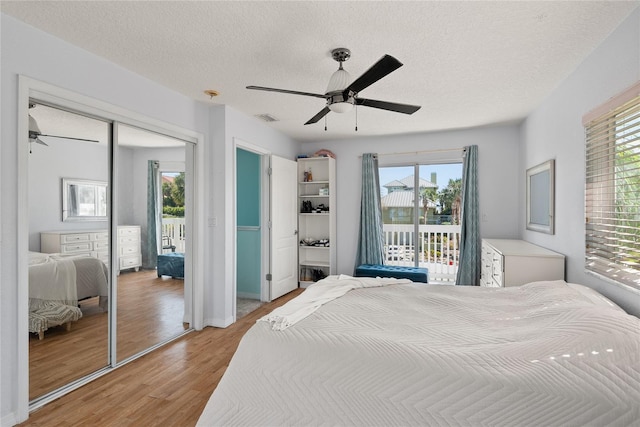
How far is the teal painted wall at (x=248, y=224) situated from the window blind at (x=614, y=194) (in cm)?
379

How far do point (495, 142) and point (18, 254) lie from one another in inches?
209

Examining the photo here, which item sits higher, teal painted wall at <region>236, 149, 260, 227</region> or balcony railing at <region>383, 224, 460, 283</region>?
teal painted wall at <region>236, 149, 260, 227</region>

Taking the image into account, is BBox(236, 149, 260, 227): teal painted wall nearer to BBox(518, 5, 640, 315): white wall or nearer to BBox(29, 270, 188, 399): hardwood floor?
BBox(29, 270, 188, 399): hardwood floor

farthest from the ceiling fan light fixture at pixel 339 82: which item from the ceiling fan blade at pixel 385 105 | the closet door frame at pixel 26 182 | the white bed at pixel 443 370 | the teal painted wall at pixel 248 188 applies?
the teal painted wall at pixel 248 188

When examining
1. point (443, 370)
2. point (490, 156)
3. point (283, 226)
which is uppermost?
point (490, 156)

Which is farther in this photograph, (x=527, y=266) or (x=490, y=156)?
(x=490, y=156)

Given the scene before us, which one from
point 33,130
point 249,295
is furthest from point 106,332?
point 249,295

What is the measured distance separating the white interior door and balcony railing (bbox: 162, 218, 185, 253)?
4.50 ft

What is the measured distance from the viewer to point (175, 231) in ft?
11.1

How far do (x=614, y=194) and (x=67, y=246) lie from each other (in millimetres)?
3821

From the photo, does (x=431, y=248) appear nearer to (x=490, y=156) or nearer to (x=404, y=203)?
(x=404, y=203)

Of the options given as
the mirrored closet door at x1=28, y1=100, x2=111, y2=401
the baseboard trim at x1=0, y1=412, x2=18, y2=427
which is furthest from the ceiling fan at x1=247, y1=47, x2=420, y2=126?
the baseboard trim at x1=0, y1=412, x2=18, y2=427

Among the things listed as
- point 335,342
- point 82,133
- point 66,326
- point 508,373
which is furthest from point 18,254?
point 508,373

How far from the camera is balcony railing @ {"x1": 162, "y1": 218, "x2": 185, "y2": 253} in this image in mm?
3299
